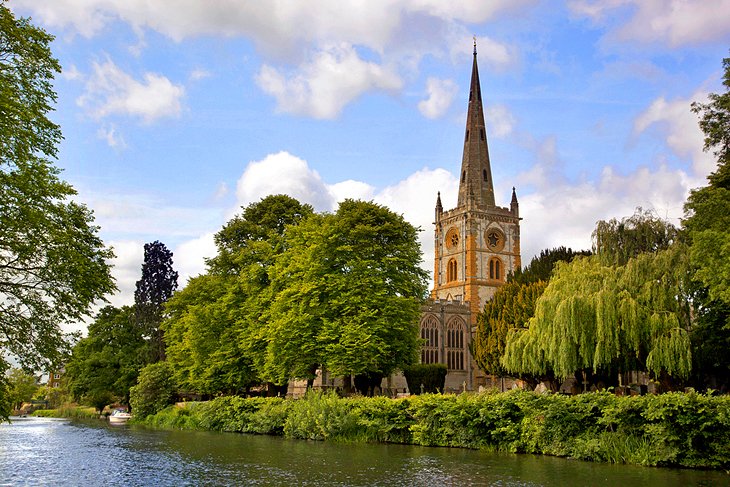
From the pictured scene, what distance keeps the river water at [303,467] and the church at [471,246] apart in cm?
5608

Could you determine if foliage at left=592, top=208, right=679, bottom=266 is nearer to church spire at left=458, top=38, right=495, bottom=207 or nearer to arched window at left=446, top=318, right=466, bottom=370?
arched window at left=446, top=318, right=466, bottom=370

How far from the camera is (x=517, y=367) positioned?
35469mm

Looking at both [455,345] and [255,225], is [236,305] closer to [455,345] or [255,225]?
[255,225]

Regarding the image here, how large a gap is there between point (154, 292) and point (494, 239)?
153 ft

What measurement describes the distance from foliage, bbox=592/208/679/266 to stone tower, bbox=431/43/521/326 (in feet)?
173

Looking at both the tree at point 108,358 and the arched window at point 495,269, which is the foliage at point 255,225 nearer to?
the tree at point 108,358

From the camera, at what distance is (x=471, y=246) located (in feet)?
306

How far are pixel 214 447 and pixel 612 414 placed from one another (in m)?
16.5

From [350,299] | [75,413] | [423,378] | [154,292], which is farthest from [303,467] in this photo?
[75,413]

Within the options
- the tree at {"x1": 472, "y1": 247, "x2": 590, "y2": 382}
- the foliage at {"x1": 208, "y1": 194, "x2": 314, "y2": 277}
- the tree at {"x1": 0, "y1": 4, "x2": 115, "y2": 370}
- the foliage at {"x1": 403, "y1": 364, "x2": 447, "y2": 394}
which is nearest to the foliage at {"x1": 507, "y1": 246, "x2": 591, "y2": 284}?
the tree at {"x1": 472, "y1": 247, "x2": 590, "y2": 382}

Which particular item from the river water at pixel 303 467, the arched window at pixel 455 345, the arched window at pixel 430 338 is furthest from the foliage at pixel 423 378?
the arched window at pixel 455 345

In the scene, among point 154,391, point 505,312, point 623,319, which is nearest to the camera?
point 623,319

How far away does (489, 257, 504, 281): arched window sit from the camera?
94.2 m

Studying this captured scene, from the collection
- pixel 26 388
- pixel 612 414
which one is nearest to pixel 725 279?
pixel 612 414
